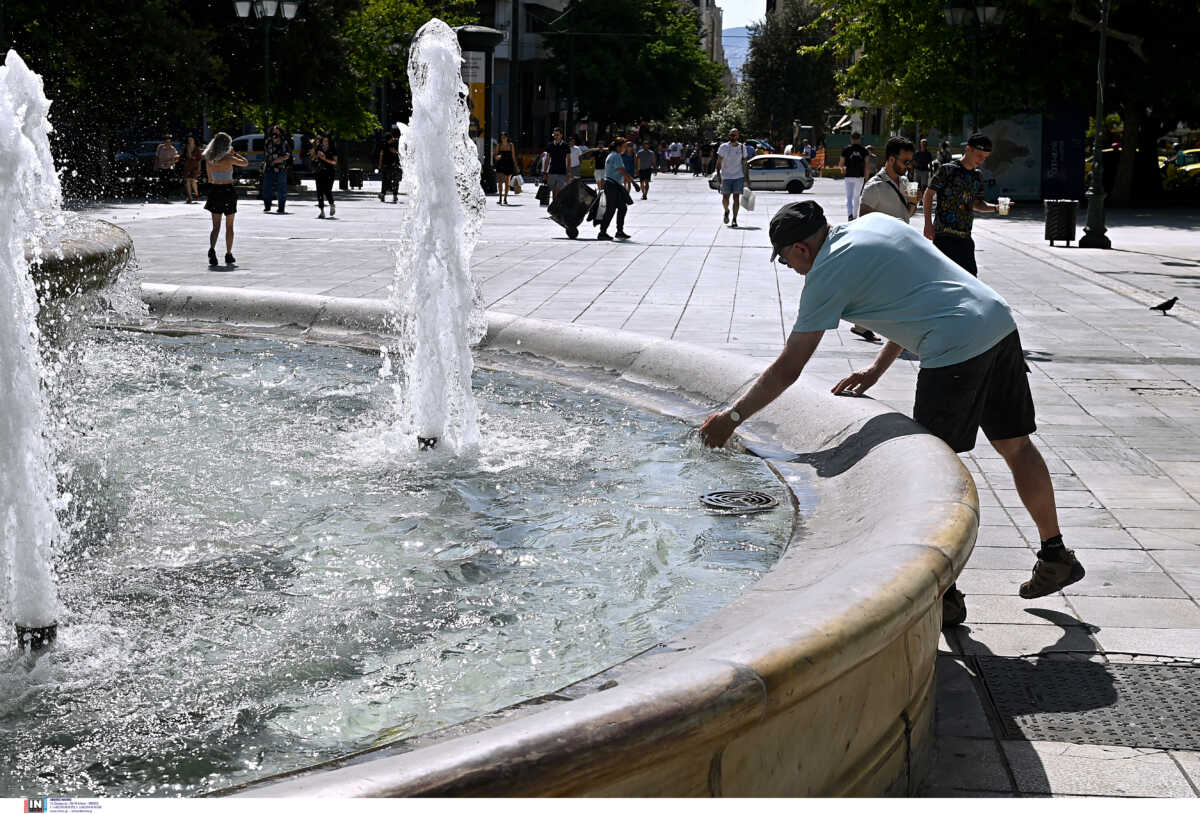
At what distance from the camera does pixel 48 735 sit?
11.7 feet

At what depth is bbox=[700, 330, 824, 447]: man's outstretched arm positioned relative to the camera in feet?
15.2

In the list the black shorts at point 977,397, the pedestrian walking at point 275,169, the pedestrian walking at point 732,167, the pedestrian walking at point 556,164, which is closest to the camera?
the black shorts at point 977,397

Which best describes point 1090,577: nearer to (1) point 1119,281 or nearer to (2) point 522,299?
(2) point 522,299

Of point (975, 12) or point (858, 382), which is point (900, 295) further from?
point (975, 12)

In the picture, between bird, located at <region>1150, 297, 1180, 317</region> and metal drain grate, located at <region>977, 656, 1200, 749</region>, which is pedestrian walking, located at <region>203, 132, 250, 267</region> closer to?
bird, located at <region>1150, 297, 1180, 317</region>

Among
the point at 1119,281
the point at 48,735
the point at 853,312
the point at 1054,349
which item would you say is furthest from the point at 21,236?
the point at 1119,281

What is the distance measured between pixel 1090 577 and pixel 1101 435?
276 centimetres

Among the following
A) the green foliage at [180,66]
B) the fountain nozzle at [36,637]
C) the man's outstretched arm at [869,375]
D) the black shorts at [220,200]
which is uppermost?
the green foliage at [180,66]

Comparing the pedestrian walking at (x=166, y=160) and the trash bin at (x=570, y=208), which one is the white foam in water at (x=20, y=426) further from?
the pedestrian walking at (x=166, y=160)

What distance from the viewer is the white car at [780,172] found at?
46656 millimetres

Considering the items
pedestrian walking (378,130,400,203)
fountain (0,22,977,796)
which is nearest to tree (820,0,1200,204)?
pedestrian walking (378,130,400,203)

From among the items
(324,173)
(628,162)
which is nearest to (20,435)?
(628,162)

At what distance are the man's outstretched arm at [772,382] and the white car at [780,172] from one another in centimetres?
4238

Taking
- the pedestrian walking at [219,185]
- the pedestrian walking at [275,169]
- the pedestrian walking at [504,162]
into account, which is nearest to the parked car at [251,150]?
the pedestrian walking at [504,162]
